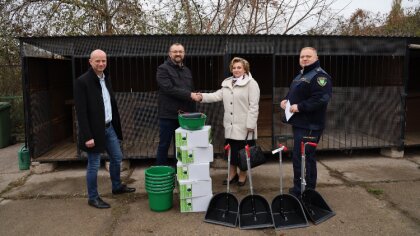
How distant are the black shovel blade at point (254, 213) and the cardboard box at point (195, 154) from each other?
2.20 feet

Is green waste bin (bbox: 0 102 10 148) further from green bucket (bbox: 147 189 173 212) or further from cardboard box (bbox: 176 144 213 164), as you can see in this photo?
cardboard box (bbox: 176 144 213 164)

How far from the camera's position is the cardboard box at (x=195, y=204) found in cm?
411

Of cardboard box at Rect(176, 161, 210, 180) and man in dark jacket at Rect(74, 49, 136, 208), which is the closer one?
man in dark jacket at Rect(74, 49, 136, 208)

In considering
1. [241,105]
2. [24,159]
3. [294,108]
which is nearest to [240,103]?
[241,105]

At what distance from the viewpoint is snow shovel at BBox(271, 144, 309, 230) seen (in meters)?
3.73

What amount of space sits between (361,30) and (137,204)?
13.1m

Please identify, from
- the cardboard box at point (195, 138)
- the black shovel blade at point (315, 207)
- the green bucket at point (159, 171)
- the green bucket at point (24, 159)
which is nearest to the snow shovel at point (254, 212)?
the black shovel blade at point (315, 207)

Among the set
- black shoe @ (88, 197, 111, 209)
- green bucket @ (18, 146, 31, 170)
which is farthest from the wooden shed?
black shoe @ (88, 197, 111, 209)

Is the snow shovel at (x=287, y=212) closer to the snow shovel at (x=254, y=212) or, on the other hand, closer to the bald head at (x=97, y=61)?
the snow shovel at (x=254, y=212)

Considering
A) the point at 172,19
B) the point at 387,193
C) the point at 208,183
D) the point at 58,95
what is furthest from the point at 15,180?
the point at 172,19

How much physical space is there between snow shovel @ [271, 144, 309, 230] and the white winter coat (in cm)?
83

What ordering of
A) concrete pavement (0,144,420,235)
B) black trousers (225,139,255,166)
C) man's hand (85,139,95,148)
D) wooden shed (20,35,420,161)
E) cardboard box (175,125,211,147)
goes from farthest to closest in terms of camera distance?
wooden shed (20,35,420,161)
black trousers (225,139,255,166)
cardboard box (175,125,211,147)
man's hand (85,139,95,148)
concrete pavement (0,144,420,235)

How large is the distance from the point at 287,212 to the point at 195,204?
3.45ft

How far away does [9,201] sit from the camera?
4.61m
